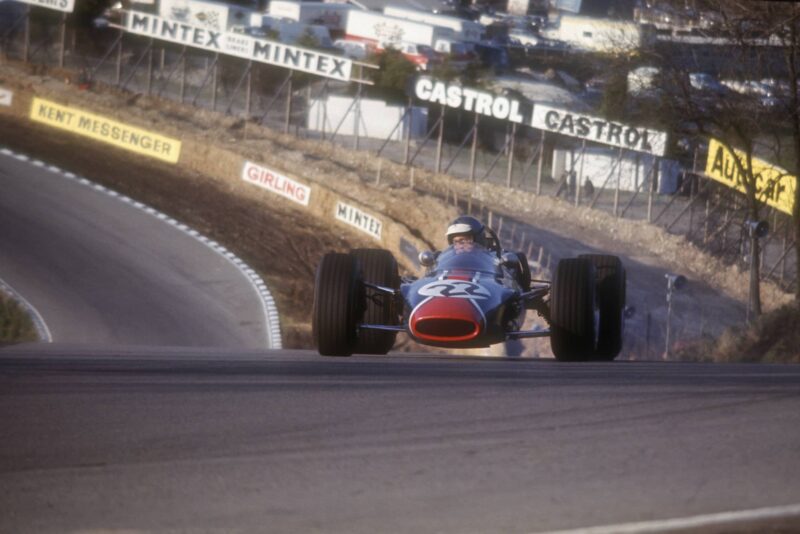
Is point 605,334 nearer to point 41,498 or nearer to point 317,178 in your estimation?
point 41,498

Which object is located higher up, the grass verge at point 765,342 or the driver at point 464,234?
the driver at point 464,234

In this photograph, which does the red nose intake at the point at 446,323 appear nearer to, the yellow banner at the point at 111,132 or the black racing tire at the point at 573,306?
the black racing tire at the point at 573,306

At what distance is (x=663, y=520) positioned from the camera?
4.99 meters

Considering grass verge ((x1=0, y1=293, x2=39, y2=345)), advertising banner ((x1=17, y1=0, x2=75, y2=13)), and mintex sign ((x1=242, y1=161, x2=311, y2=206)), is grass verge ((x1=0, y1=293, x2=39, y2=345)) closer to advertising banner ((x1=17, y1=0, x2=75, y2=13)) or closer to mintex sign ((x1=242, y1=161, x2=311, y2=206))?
mintex sign ((x1=242, y1=161, x2=311, y2=206))

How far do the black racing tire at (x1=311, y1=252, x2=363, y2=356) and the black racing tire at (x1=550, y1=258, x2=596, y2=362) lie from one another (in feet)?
6.33

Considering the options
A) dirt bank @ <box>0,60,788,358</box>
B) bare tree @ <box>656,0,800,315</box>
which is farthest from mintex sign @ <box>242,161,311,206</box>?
bare tree @ <box>656,0,800,315</box>

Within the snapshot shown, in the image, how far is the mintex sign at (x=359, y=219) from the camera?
34656mm

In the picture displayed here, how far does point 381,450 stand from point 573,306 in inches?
203

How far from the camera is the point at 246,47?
159ft

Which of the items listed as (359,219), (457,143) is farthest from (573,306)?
(457,143)

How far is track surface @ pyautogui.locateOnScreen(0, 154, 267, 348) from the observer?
1024 inches

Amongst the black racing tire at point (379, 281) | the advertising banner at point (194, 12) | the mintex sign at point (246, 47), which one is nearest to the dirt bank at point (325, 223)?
the mintex sign at point (246, 47)

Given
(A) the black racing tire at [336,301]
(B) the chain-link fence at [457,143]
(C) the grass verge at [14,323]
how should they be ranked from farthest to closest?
(B) the chain-link fence at [457,143], (C) the grass verge at [14,323], (A) the black racing tire at [336,301]

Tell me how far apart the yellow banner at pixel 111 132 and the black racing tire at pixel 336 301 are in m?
32.7
